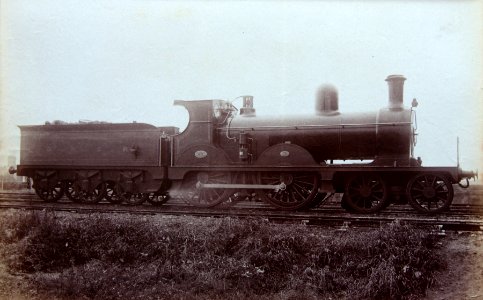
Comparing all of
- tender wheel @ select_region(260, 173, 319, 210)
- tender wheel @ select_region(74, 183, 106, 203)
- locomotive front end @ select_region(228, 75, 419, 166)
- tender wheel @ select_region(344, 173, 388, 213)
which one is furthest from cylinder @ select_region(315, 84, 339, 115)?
tender wheel @ select_region(74, 183, 106, 203)

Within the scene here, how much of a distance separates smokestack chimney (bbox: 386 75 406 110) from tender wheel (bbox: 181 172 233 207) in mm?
4392

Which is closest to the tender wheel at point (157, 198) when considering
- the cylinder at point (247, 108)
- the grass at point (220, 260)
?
the cylinder at point (247, 108)

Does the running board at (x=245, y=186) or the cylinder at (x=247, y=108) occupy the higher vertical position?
the cylinder at (x=247, y=108)

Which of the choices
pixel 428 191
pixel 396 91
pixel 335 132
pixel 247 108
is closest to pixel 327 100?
pixel 335 132

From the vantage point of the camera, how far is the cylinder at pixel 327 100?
10.9 metres

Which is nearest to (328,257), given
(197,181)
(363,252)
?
(363,252)

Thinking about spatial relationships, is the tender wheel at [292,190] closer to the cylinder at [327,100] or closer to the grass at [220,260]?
the cylinder at [327,100]

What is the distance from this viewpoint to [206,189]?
11.8 meters

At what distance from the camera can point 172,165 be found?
1212cm

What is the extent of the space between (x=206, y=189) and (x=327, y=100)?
391 cm

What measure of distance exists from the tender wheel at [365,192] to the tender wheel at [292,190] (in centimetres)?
81

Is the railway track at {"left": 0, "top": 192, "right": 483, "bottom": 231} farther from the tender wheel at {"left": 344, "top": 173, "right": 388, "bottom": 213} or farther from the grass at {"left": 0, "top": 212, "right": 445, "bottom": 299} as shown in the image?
the grass at {"left": 0, "top": 212, "right": 445, "bottom": 299}

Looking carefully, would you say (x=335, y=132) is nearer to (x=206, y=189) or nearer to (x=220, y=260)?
(x=206, y=189)

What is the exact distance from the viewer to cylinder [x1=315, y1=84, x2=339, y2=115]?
35.9ft
